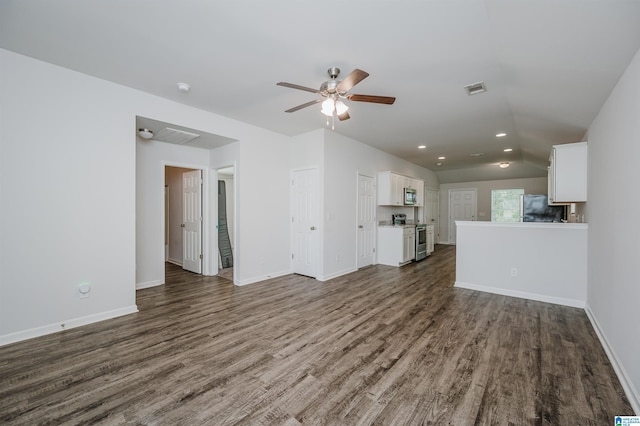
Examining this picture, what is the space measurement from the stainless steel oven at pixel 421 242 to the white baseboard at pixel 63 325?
5923 millimetres

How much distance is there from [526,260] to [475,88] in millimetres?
2648

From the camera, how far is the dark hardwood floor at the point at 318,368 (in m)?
1.65

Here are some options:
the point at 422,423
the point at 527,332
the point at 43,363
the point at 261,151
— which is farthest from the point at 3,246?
the point at 527,332

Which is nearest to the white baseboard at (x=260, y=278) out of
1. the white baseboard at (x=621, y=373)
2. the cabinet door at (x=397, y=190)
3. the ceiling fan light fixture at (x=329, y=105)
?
the cabinet door at (x=397, y=190)

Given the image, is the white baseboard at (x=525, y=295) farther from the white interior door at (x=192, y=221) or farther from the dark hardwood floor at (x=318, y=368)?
the white interior door at (x=192, y=221)

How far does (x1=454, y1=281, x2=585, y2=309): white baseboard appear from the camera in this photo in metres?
3.53

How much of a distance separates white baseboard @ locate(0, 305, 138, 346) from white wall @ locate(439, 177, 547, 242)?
10.0 m

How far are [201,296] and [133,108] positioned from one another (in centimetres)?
269

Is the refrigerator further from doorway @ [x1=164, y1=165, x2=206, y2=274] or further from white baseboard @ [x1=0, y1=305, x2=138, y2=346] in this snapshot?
white baseboard @ [x1=0, y1=305, x2=138, y2=346]

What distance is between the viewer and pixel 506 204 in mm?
9070

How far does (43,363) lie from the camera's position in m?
2.18

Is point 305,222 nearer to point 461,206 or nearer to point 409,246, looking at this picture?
point 409,246

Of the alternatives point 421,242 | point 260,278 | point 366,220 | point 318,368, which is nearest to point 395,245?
point 366,220

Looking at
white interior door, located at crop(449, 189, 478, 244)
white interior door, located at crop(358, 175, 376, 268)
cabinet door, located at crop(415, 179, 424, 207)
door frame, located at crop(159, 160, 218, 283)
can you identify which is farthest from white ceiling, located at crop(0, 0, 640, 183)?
white interior door, located at crop(449, 189, 478, 244)
